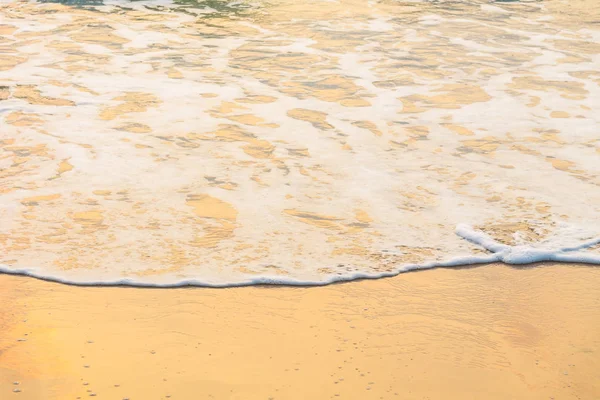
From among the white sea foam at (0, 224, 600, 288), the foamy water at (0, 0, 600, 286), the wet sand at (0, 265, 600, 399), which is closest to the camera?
the wet sand at (0, 265, 600, 399)

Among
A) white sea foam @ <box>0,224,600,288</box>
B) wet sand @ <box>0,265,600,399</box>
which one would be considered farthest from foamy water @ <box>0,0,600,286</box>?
wet sand @ <box>0,265,600,399</box>

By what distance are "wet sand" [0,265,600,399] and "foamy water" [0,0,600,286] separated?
15 centimetres

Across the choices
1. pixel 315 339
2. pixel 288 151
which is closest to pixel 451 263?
pixel 315 339

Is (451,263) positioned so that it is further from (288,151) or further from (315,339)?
(288,151)

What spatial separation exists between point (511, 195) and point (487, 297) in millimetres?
1100

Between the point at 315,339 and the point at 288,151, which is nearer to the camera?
the point at 315,339

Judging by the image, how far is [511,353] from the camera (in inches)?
95.3

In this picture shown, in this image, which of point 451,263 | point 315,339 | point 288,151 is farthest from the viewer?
point 288,151

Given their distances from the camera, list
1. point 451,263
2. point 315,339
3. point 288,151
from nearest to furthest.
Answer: point 315,339, point 451,263, point 288,151

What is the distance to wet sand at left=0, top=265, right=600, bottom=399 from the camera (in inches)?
87.0

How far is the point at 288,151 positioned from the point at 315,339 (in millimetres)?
2023

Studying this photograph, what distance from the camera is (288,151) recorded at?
434cm

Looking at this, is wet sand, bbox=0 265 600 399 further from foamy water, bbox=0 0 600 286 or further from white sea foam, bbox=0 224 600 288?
foamy water, bbox=0 0 600 286

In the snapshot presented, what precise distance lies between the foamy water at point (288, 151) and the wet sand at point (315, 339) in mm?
154
